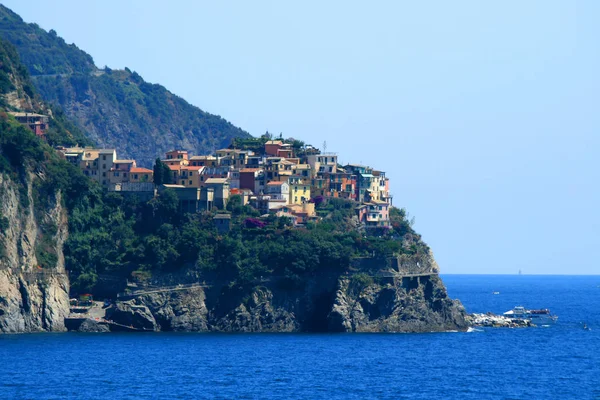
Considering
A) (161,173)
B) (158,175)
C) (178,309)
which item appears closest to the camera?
(178,309)

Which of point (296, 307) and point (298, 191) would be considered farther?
point (298, 191)

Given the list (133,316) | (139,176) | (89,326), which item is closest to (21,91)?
(139,176)

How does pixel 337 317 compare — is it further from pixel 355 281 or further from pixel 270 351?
pixel 270 351

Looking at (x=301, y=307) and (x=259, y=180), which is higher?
(x=259, y=180)

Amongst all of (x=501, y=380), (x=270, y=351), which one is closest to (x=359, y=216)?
(x=270, y=351)

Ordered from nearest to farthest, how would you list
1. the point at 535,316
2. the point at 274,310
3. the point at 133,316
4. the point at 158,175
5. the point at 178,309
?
the point at 133,316 → the point at 178,309 → the point at 274,310 → the point at 158,175 → the point at 535,316

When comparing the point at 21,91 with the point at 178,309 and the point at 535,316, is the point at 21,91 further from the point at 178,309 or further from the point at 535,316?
the point at 535,316

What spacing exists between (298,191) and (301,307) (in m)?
21.3

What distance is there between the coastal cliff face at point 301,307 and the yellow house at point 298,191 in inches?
743

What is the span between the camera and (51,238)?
121 metres

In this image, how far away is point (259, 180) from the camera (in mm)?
138000

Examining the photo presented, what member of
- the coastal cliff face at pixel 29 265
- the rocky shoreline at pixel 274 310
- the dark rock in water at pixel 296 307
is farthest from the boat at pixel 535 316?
the coastal cliff face at pixel 29 265

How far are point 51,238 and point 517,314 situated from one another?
5603cm

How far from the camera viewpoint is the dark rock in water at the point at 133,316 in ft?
382
